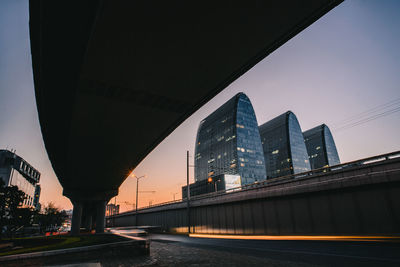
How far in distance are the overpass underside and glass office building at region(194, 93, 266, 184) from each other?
106708 mm

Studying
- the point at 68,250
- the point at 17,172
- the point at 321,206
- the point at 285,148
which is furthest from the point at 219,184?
the point at 68,250

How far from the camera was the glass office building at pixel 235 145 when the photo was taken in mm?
137125

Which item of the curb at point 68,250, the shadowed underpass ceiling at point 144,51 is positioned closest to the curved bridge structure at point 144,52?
the shadowed underpass ceiling at point 144,51

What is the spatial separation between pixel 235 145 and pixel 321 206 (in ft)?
398

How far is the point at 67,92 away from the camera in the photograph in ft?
33.6

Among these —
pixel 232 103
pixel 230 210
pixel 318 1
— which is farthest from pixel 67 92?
pixel 232 103

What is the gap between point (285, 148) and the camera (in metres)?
166

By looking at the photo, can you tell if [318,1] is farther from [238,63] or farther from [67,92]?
[67,92]

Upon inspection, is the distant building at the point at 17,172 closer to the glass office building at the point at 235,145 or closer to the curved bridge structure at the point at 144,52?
the glass office building at the point at 235,145

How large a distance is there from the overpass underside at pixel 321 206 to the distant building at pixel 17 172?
96077 mm

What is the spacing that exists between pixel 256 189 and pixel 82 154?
16344 millimetres

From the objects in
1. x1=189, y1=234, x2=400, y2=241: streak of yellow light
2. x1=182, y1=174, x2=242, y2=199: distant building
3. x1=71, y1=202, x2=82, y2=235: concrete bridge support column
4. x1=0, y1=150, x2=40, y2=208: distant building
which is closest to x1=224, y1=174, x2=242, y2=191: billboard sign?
x1=182, y1=174, x2=242, y2=199: distant building

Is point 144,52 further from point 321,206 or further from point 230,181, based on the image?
point 230,181

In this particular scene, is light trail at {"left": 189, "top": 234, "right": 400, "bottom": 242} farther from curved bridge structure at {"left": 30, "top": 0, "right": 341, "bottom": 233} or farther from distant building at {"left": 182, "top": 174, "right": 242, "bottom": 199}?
distant building at {"left": 182, "top": 174, "right": 242, "bottom": 199}
